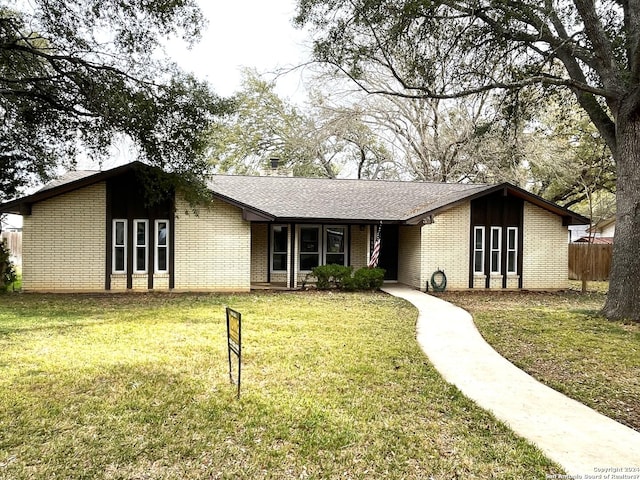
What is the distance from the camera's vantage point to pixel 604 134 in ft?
35.7

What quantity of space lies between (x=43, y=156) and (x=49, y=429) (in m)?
10.9

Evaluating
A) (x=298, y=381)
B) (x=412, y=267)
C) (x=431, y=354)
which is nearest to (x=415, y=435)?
(x=298, y=381)

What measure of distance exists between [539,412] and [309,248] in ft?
40.6

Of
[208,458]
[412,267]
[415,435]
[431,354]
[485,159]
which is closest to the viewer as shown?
[208,458]

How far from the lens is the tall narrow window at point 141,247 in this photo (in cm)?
1381

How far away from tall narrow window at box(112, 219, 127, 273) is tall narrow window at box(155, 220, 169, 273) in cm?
98

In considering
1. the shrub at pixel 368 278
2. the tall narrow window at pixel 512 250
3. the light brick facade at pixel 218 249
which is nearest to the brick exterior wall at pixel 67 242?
the light brick facade at pixel 218 249

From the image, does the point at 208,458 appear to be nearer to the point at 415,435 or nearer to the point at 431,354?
the point at 415,435

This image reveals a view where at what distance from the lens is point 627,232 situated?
10.0 m

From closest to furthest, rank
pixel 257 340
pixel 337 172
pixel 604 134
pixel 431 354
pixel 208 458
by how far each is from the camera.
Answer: pixel 208 458
pixel 431 354
pixel 257 340
pixel 604 134
pixel 337 172

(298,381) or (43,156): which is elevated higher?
(43,156)

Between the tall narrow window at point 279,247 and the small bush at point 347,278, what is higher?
the tall narrow window at point 279,247

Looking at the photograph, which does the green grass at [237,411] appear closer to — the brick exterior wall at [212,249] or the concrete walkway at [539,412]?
the concrete walkway at [539,412]

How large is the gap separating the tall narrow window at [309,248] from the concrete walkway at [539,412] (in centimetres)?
892
